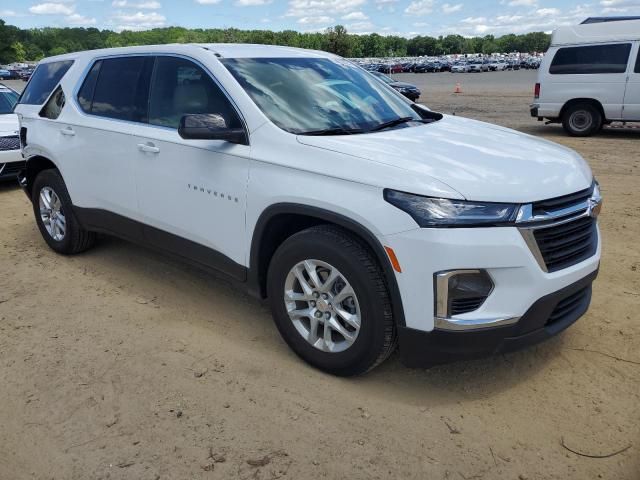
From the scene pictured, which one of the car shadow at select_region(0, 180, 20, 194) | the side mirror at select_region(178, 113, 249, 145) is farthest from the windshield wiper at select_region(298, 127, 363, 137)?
the car shadow at select_region(0, 180, 20, 194)

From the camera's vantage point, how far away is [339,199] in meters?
2.95

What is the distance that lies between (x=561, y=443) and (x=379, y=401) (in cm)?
91

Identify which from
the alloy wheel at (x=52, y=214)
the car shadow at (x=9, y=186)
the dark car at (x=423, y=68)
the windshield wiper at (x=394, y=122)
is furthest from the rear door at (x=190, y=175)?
the dark car at (x=423, y=68)

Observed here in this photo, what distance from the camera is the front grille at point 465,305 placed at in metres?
2.75

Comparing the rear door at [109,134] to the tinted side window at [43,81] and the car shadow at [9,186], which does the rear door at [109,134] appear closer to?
the tinted side window at [43,81]

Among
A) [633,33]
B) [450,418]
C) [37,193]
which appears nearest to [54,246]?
[37,193]

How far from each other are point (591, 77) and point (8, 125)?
442 inches

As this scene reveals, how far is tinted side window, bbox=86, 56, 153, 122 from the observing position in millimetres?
4219

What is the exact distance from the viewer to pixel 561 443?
9.00 ft

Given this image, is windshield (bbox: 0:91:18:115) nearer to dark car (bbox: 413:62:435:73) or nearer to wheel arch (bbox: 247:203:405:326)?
wheel arch (bbox: 247:203:405:326)

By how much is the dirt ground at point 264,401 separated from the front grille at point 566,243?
0.74m

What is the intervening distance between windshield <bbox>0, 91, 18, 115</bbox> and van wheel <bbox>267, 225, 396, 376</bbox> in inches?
310

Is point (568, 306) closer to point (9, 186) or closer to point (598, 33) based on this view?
point (9, 186)

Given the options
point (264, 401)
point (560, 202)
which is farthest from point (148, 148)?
point (560, 202)
